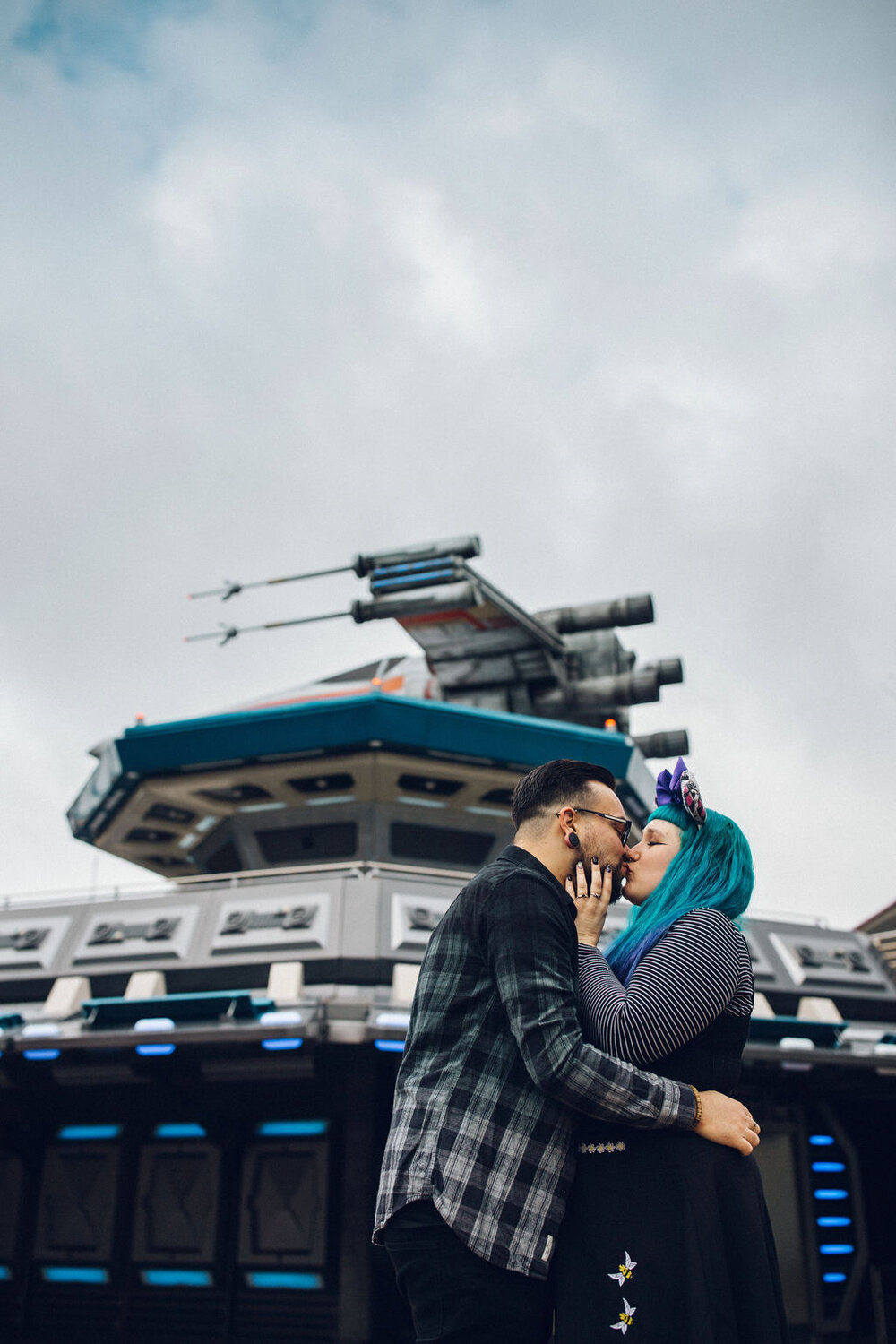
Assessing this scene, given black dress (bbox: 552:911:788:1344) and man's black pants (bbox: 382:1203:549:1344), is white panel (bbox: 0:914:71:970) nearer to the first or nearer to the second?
man's black pants (bbox: 382:1203:549:1344)

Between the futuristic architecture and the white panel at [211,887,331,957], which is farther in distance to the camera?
the white panel at [211,887,331,957]

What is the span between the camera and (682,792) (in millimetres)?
3168

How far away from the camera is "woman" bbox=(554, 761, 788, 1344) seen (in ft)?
7.67

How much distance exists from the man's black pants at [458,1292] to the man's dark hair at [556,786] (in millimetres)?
1163

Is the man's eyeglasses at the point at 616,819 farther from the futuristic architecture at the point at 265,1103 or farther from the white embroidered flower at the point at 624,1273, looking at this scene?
the futuristic architecture at the point at 265,1103

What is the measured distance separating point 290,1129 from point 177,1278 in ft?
7.30

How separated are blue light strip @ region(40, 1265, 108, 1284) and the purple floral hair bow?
40.5 ft

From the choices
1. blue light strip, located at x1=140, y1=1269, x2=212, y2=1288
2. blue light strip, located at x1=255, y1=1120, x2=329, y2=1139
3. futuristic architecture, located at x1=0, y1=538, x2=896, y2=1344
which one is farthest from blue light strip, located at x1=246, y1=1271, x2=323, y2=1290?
blue light strip, located at x1=255, y1=1120, x2=329, y2=1139

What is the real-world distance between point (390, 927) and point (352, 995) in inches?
44.7

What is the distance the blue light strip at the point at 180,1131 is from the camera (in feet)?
40.3

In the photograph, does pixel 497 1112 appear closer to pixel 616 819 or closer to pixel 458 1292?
pixel 458 1292

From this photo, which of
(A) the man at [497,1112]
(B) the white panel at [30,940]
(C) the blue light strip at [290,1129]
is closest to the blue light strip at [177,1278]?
(C) the blue light strip at [290,1129]

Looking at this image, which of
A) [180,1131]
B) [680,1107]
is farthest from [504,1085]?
[180,1131]

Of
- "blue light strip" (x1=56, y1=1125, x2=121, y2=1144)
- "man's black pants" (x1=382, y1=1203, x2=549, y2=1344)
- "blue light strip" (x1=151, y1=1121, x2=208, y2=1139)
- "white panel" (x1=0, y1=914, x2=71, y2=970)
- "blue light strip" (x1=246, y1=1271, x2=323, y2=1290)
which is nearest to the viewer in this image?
"man's black pants" (x1=382, y1=1203, x2=549, y2=1344)
